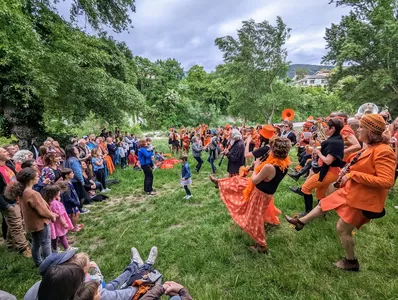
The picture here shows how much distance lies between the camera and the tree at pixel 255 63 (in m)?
25.7

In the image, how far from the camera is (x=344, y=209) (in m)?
2.64

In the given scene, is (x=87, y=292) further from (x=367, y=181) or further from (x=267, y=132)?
(x=267, y=132)

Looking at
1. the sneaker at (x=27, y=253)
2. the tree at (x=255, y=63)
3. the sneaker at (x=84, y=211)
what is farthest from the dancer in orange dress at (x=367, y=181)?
the tree at (x=255, y=63)

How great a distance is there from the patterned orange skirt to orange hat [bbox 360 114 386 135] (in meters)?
1.59

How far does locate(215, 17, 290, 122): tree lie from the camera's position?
25672 mm

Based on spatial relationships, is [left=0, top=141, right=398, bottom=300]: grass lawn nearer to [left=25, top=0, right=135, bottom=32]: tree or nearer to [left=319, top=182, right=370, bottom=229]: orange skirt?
[left=319, top=182, right=370, bottom=229]: orange skirt

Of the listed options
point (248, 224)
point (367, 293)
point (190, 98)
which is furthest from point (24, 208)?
point (190, 98)

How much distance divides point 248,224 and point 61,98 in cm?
1121

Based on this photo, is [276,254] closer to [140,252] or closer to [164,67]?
[140,252]

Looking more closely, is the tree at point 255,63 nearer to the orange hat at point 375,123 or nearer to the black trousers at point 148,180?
the black trousers at point 148,180

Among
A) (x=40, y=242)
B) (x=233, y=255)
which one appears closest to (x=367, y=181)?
(x=233, y=255)

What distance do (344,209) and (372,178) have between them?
20.7 inches

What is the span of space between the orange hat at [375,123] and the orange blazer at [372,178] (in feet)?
0.56

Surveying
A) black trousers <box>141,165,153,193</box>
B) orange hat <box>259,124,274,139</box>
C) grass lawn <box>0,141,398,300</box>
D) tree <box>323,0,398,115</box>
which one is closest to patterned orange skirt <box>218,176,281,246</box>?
grass lawn <box>0,141,398,300</box>
